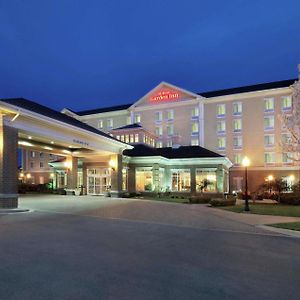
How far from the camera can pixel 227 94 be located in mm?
52906

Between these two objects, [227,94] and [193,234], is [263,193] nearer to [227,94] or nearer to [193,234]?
[227,94]

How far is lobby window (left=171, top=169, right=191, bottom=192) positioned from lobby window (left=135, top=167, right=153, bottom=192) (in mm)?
3471

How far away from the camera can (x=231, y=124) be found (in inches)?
2066

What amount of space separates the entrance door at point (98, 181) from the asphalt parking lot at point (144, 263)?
23724 mm

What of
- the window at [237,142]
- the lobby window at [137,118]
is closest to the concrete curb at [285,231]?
the window at [237,142]

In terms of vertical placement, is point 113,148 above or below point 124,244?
above

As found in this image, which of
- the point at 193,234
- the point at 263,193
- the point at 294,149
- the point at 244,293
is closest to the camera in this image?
the point at 244,293

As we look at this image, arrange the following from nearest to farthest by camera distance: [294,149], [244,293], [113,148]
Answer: [244,293], [294,149], [113,148]

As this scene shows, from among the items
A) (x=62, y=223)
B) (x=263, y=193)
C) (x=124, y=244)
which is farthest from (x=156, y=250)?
(x=263, y=193)

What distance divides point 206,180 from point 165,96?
23.0 m

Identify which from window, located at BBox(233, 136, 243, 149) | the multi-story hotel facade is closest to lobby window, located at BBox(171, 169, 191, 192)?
the multi-story hotel facade

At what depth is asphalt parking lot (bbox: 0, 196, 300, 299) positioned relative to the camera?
210 inches

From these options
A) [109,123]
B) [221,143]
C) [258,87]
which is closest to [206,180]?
[221,143]

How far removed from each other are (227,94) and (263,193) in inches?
888
